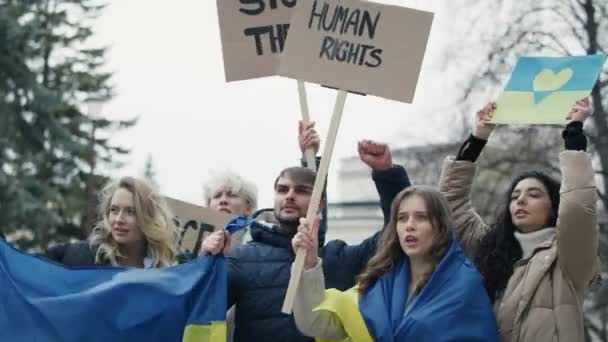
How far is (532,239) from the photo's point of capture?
4984 mm

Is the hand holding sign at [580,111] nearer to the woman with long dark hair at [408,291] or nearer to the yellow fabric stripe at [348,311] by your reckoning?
the woman with long dark hair at [408,291]

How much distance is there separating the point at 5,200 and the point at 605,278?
1206 centimetres

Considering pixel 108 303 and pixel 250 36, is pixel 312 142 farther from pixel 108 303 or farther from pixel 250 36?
pixel 108 303

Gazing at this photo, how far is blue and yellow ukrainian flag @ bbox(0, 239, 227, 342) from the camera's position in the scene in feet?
16.9

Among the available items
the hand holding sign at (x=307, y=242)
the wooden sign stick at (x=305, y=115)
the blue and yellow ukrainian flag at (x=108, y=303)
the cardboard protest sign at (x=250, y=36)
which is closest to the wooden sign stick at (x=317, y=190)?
the hand holding sign at (x=307, y=242)

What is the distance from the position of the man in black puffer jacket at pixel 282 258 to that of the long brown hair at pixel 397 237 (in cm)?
49

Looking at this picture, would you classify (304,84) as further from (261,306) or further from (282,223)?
(261,306)

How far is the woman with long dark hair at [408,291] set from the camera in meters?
4.48

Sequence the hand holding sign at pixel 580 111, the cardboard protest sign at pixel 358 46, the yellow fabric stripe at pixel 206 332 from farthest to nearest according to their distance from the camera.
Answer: the yellow fabric stripe at pixel 206 332 < the cardboard protest sign at pixel 358 46 < the hand holding sign at pixel 580 111

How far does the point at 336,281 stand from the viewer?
5363mm

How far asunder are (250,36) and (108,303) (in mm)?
1526

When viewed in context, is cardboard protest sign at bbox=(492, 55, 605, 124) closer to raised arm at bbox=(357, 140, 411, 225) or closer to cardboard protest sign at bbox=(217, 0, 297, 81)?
raised arm at bbox=(357, 140, 411, 225)

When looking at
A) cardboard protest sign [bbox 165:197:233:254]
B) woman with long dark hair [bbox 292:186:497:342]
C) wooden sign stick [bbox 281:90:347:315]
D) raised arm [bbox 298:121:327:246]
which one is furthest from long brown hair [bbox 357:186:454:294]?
cardboard protest sign [bbox 165:197:233:254]

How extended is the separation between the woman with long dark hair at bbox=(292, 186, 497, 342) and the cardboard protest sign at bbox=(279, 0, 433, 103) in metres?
0.57
